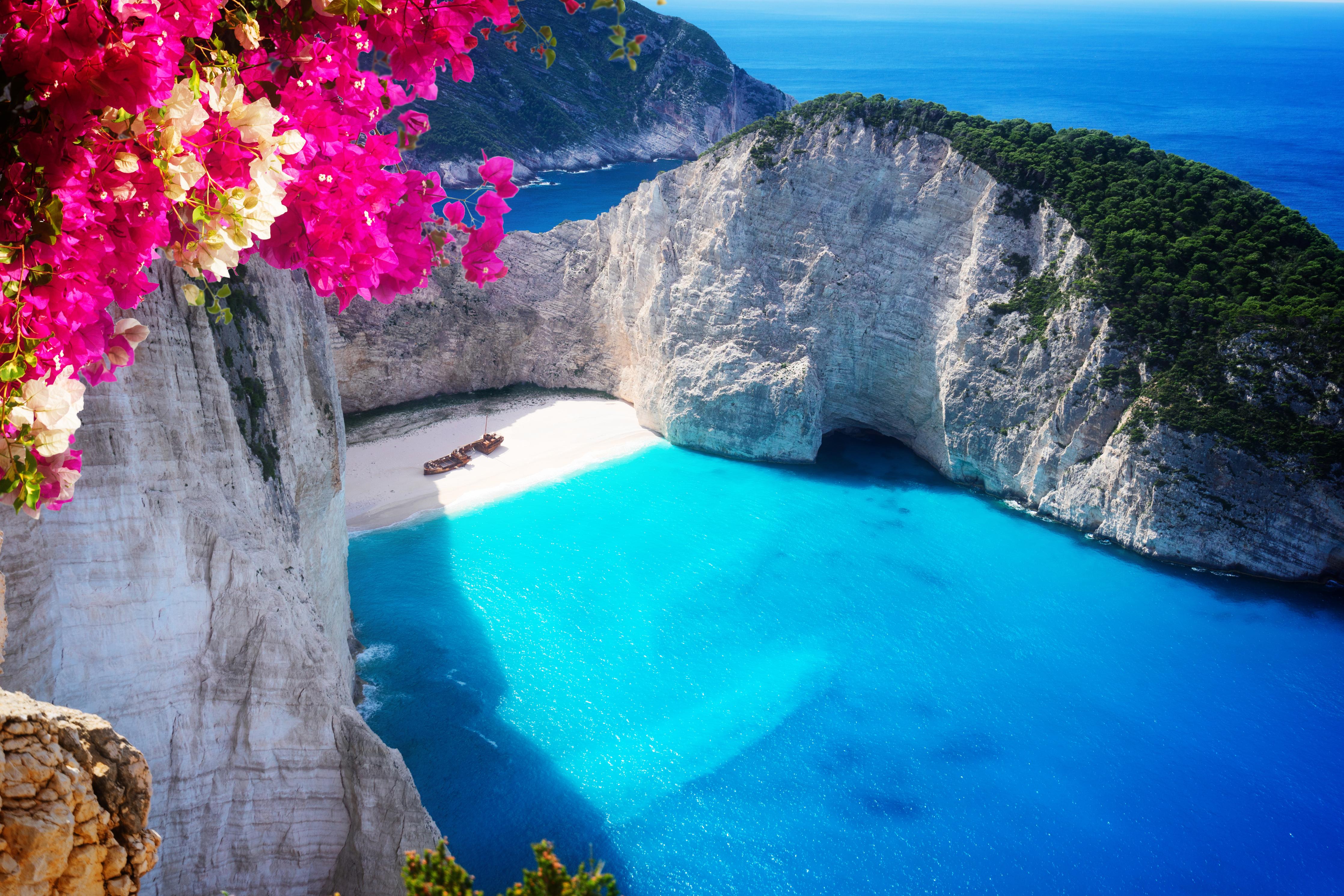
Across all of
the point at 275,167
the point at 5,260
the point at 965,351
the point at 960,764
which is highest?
the point at 275,167

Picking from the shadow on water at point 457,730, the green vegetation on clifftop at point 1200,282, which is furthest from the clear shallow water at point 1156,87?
the shadow on water at point 457,730

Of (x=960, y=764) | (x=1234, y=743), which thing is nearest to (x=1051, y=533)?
(x=1234, y=743)

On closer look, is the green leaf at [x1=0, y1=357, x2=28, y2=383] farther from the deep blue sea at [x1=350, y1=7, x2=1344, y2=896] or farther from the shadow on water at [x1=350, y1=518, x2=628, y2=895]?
the deep blue sea at [x1=350, y1=7, x2=1344, y2=896]

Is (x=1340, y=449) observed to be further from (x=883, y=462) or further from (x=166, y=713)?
(x=166, y=713)

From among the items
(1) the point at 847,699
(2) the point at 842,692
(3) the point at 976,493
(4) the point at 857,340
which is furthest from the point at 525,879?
(4) the point at 857,340

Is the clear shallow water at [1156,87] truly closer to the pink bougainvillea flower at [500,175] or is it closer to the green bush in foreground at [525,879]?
the green bush in foreground at [525,879]

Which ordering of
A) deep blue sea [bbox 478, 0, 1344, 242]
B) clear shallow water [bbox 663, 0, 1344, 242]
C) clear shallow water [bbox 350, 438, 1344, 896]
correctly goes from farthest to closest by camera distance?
clear shallow water [bbox 663, 0, 1344, 242] < deep blue sea [bbox 478, 0, 1344, 242] < clear shallow water [bbox 350, 438, 1344, 896]

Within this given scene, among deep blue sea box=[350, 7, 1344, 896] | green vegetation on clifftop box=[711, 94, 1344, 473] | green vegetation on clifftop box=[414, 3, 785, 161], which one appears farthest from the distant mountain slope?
deep blue sea box=[350, 7, 1344, 896]
